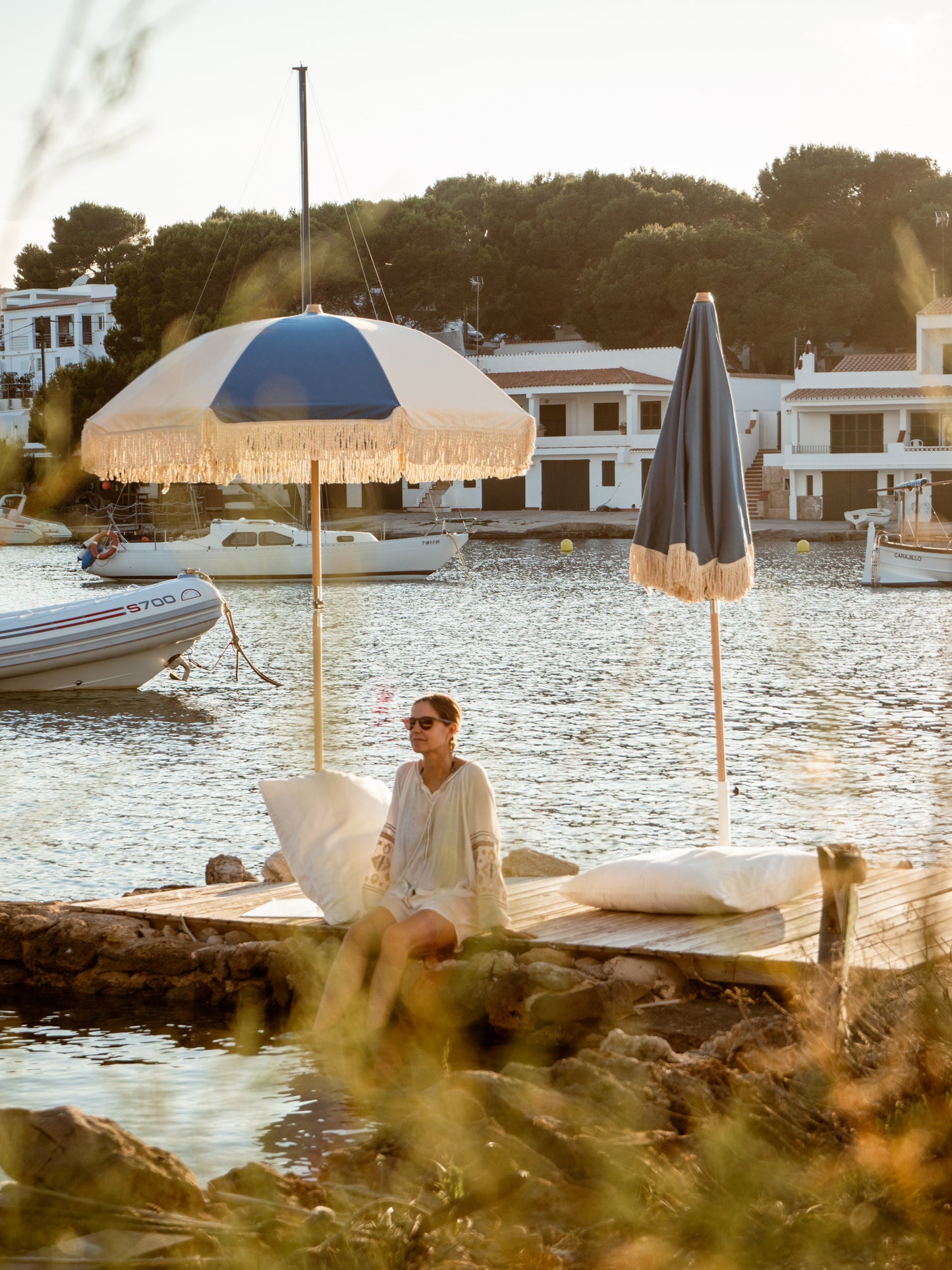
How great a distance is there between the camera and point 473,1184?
14.8ft

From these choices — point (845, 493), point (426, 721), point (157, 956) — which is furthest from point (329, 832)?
point (845, 493)

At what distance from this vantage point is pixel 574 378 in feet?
217

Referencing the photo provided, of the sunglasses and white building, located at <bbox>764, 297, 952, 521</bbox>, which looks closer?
the sunglasses

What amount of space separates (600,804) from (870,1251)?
9721 millimetres

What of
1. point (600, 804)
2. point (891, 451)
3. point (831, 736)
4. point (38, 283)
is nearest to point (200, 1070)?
point (38, 283)

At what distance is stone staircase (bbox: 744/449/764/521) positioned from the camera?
61.7m

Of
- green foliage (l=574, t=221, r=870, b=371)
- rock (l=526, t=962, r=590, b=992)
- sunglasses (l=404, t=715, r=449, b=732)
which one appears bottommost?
rock (l=526, t=962, r=590, b=992)

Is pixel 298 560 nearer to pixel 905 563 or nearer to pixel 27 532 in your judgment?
pixel 905 563

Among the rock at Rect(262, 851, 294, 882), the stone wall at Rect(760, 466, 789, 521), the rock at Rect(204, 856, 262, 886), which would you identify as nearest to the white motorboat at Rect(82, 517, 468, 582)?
the stone wall at Rect(760, 466, 789, 521)

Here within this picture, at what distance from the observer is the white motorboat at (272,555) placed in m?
43.8

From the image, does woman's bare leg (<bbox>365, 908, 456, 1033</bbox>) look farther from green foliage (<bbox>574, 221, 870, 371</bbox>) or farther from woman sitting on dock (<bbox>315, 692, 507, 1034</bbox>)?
green foliage (<bbox>574, 221, 870, 371</bbox>)

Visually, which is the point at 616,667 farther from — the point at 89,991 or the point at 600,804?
the point at 89,991

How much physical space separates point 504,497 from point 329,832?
61.3 m

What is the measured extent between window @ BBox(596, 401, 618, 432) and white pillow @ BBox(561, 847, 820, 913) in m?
60.8
